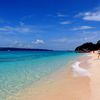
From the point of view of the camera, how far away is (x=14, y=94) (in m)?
8.21

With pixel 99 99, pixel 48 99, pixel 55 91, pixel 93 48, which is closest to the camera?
pixel 99 99

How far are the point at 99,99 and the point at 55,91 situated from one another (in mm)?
2255

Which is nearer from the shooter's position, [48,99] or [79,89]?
[48,99]

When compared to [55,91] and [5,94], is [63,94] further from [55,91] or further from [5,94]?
[5,94]

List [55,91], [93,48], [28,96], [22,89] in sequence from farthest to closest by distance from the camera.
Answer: [93,48]
[22,89]
[55,91]
[28,96]

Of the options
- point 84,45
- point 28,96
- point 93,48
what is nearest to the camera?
point 28,96

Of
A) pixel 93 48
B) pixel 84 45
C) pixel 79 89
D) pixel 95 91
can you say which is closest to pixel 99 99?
pixel 95 91

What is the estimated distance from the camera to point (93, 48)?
102875mm

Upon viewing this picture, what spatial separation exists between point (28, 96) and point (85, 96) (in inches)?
78.4

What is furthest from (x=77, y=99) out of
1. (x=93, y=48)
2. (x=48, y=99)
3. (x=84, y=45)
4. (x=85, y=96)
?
(x=84, y=45)

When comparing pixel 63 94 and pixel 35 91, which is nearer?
pixel 63 94

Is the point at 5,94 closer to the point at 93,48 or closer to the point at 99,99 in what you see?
the point at 99,99

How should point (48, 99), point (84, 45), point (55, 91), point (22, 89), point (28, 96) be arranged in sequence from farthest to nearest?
point (84, 45) < point (22, 89) < point (55, 91) < point (28, 96) < point (48, 99)

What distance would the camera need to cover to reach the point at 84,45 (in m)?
112
